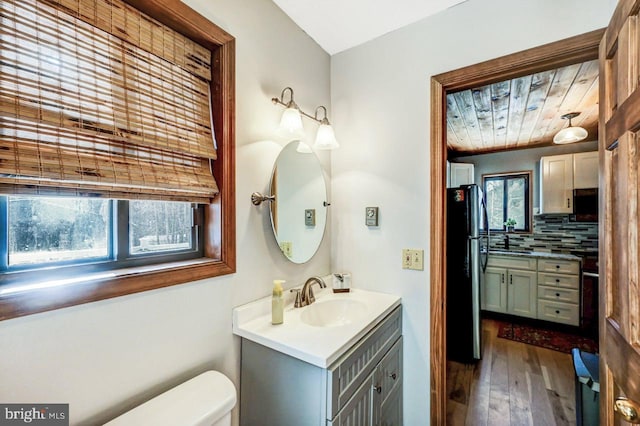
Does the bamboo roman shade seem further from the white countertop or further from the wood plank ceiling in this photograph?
the wood plank ceiling

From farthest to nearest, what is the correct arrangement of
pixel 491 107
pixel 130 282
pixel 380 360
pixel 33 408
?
1. pixel 491 107
2. pixel 380 360
3. pixel 130 282
4. pixel 33 408

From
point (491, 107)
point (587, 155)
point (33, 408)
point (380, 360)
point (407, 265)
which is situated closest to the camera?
point (33, 408)

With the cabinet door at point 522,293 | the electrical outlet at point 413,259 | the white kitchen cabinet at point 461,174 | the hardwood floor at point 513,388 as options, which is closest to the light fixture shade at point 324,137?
the electrical outlet at point 413,259

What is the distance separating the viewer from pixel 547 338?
3.09 m

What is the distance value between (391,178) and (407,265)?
518mm

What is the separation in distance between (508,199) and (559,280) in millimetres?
1258

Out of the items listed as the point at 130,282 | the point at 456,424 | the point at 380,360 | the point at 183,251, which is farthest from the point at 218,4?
the point at 456,424

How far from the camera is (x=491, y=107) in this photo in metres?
2.52

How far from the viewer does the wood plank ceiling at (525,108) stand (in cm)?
203

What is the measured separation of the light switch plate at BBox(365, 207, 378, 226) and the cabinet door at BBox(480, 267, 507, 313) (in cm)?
280

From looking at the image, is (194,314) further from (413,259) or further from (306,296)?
(413,259)

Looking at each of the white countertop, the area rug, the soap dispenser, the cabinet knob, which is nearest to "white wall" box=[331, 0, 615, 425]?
the white countertop

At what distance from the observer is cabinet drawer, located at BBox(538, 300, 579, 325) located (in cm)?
317

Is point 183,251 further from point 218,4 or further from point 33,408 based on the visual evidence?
point 218,4
